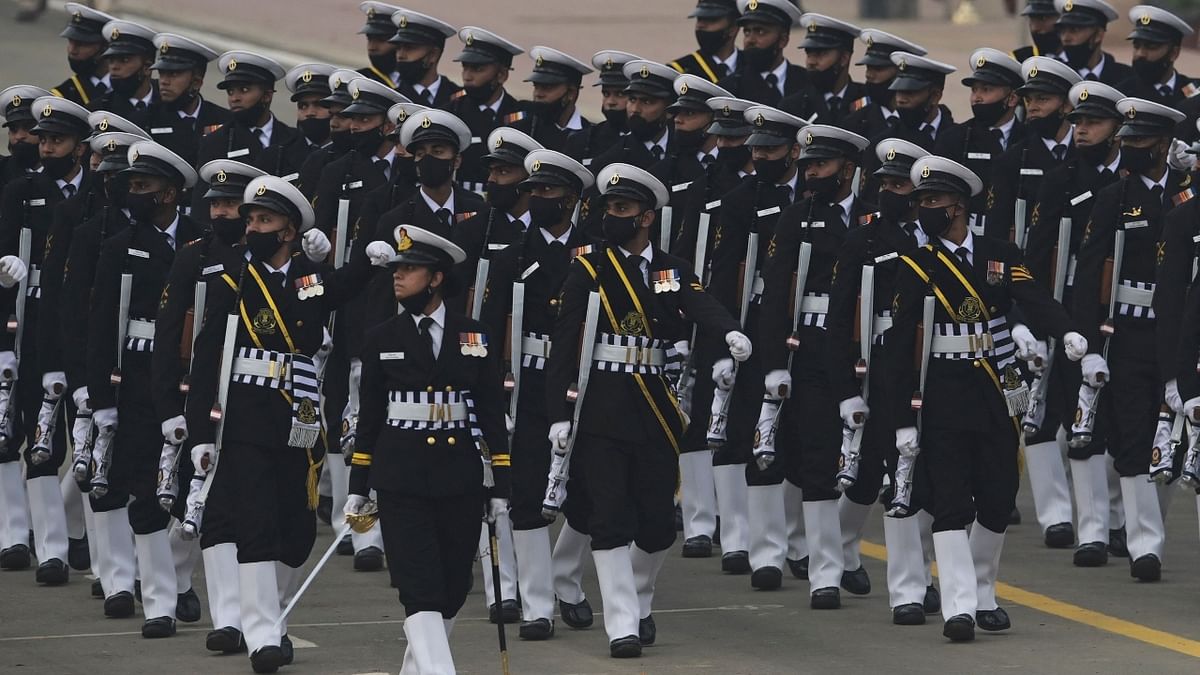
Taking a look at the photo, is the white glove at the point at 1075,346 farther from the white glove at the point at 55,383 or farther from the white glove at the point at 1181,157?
the white glove at the point at 55,383

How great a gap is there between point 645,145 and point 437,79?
2133mm

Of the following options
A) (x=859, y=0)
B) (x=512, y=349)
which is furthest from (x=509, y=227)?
(x=859, y=0)

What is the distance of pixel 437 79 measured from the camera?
681 inches

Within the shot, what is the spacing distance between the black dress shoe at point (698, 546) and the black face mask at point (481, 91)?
328 centimetres

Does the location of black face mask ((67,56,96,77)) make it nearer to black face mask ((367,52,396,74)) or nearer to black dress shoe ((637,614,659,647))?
black face mask ((367,52,396,74))

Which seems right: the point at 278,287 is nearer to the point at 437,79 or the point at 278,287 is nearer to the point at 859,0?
the point at 437,79

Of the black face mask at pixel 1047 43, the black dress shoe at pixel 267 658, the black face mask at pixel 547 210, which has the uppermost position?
the black face mask at pixel 1047 43

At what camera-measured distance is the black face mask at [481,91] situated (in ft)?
55.0

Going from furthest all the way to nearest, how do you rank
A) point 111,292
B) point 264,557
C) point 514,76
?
point 514,76
point 111,292
point 264,557

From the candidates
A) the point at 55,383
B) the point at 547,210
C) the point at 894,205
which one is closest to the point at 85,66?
the point at 55,383

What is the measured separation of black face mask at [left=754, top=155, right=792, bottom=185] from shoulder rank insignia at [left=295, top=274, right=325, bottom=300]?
3067mm

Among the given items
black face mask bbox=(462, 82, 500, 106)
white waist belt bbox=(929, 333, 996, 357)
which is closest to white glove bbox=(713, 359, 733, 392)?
white waist belt bbox=(929, 333, 996, 357)

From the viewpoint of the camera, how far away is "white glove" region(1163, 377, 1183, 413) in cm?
1362

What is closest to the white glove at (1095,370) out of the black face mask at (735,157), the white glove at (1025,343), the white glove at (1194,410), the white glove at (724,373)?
the white glove at (1194,410)
